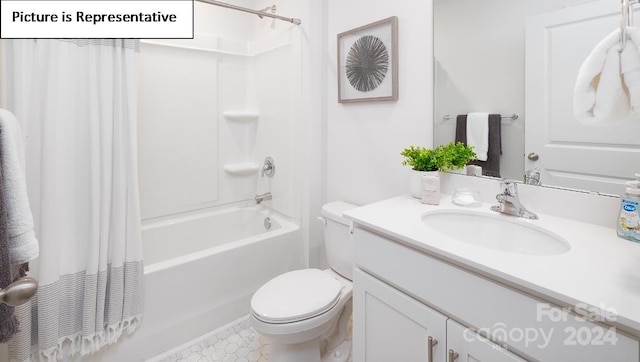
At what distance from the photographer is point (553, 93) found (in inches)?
42.8

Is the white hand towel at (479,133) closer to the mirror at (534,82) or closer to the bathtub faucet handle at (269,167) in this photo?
the mirror at (534,82)

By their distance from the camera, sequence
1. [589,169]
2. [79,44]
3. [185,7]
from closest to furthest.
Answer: [589,169] → [79,44] → [185,7]

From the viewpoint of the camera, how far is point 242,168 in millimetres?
2467

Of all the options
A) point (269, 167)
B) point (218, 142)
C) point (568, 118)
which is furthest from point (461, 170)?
point (218, 142)

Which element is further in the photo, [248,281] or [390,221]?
[248,281]

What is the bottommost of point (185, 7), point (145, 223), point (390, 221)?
point (145, 223)

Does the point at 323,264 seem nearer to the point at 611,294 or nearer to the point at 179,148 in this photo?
the point at 179,148

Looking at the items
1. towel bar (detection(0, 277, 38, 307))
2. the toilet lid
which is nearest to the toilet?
the toilet lid

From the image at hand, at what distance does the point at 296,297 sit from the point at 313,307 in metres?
0.10

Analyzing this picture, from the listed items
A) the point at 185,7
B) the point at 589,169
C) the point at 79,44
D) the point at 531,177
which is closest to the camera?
the point at 589,169

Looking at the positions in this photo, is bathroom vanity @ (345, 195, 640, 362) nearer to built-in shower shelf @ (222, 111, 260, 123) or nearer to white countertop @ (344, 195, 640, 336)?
white countertop @ (344, 195, 640, 336)

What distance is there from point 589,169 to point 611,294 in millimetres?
565

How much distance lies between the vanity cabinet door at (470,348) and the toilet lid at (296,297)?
0.59 meters

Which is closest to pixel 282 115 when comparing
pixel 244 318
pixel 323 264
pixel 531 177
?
pixel 323 264
